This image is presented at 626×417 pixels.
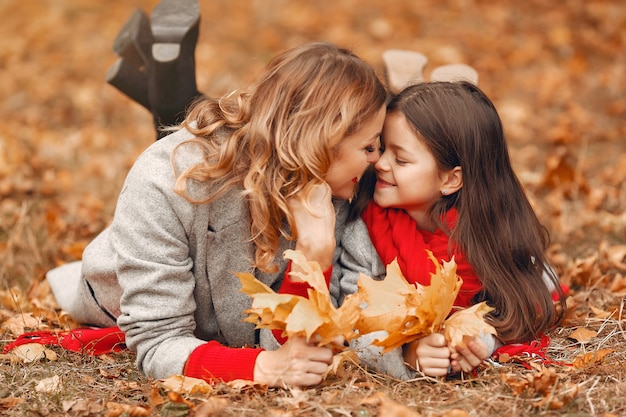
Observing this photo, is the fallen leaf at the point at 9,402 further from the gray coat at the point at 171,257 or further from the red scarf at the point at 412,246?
the red scarf at the point at 412,246

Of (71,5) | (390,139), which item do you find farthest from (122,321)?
(71,5)

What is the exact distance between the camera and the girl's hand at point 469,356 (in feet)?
7.59

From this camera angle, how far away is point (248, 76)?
22.6 feet

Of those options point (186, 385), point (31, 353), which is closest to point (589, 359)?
point (186, 385)

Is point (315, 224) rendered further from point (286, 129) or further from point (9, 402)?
point (9, 402)

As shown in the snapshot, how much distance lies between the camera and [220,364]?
89.4 inches

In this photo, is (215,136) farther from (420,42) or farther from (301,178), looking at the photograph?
(420,42)

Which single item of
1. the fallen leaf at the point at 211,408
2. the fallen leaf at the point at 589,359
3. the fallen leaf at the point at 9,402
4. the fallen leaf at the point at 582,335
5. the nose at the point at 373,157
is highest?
the nose at the point at 373,157

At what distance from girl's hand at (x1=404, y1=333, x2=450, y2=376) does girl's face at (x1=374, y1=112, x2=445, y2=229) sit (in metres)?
0.51

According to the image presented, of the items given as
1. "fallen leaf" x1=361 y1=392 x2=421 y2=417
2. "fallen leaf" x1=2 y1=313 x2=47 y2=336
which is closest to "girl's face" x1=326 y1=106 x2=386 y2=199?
"fallen leaf" x1=361 y1=392 x2=421 y2=417

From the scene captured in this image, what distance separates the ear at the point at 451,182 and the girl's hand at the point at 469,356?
1.75 feet

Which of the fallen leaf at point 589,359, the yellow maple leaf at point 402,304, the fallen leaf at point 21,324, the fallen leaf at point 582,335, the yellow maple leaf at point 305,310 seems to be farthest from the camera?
the fallen leaf at point 21,324

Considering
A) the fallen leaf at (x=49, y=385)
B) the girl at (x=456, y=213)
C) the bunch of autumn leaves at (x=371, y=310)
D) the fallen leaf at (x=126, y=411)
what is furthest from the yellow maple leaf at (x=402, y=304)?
the fallen leaf at (x=49, y=385)

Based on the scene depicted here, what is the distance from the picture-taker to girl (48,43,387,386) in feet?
7.38
